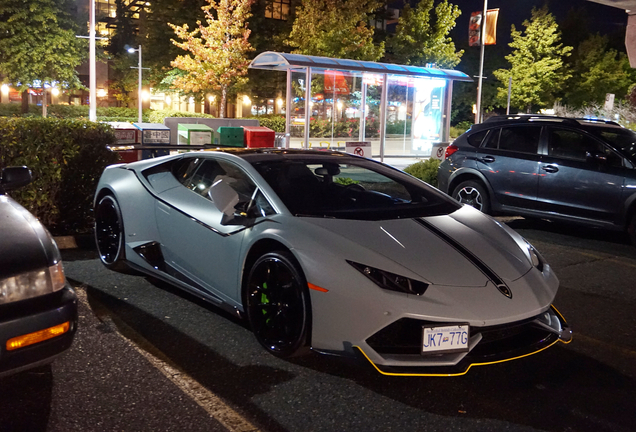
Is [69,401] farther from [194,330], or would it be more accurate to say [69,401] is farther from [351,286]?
[351,286]

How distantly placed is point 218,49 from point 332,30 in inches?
255

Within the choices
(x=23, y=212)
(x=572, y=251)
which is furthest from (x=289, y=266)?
(x=572, y=251)

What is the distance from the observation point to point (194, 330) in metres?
4.35

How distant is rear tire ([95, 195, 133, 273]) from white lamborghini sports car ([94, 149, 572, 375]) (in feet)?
1.02

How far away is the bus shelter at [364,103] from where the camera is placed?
689 inches

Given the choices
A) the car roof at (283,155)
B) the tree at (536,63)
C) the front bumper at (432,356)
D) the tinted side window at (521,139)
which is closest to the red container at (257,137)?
the tinted side window at (521,139)

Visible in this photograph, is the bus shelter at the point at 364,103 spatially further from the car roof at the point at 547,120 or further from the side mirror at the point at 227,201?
the side mirror at the point at 227,201

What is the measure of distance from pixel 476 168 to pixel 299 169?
4904 mm

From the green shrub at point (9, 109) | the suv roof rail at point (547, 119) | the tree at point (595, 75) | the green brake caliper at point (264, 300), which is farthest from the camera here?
the tree at point (595, 75)

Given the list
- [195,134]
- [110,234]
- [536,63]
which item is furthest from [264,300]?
[536,63]

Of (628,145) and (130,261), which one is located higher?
(628,145)

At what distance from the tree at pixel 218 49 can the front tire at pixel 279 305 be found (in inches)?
1226

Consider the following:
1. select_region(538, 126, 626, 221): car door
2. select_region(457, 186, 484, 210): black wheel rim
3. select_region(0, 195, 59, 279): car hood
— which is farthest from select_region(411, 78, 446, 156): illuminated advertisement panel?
select_region(0, 195, 59, 279): car hood

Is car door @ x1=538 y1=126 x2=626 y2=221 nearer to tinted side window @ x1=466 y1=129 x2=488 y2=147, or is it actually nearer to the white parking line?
tinted side window @ x1=466 y1=129 x2=488 y2=147
